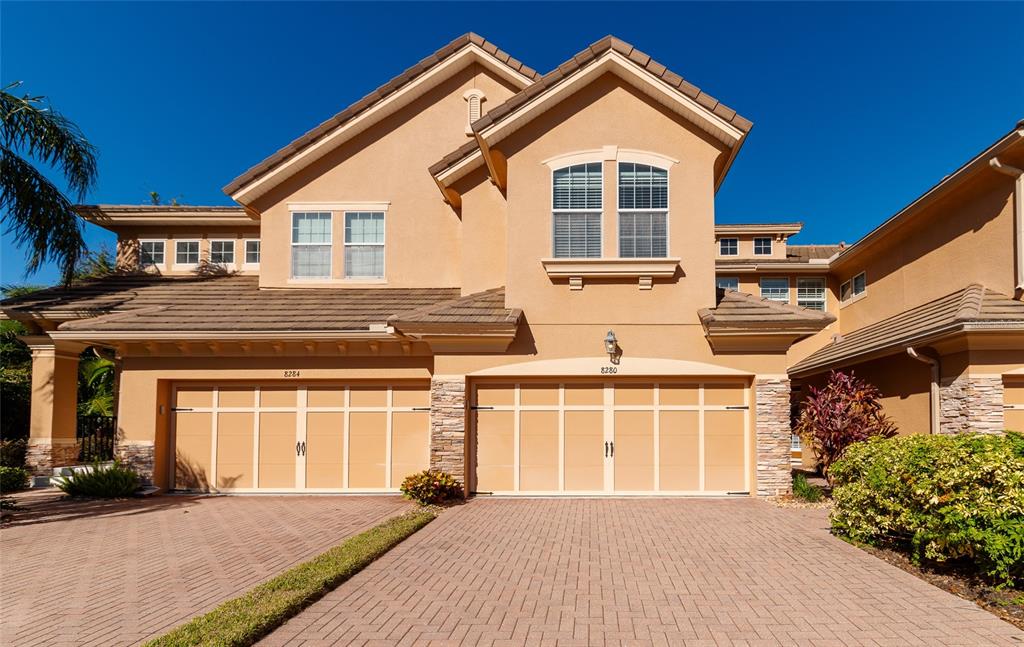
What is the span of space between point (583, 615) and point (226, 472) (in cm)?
983

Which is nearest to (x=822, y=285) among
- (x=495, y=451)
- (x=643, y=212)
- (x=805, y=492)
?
(x=805, y=492)

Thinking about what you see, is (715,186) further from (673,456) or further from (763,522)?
(763,522)

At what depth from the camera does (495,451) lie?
1289 centimetres

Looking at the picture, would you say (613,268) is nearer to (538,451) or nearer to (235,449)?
(538,451)

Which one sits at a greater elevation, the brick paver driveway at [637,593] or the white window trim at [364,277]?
the white window trim at [364,277]

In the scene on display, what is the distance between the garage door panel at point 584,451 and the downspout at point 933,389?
21.1 ft

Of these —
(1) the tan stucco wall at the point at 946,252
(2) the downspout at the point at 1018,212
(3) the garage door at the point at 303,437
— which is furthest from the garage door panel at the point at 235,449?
(1) the tan stucco wall at the point at 946,252

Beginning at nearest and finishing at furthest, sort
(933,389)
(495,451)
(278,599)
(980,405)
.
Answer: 1. (278,599)
2. (980,405)
3. (495,451)
4. (933,389)

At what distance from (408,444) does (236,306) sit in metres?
4.74

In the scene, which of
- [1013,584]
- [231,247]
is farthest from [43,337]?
[1013,584]

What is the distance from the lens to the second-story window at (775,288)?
23125 mm

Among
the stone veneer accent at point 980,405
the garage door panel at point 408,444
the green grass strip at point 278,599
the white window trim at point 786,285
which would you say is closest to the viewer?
the green grass strip at point 278,599

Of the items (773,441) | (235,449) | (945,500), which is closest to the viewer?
(945,500)

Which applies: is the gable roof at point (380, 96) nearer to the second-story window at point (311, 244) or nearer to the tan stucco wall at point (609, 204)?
the second-story window at point (311, 244)
